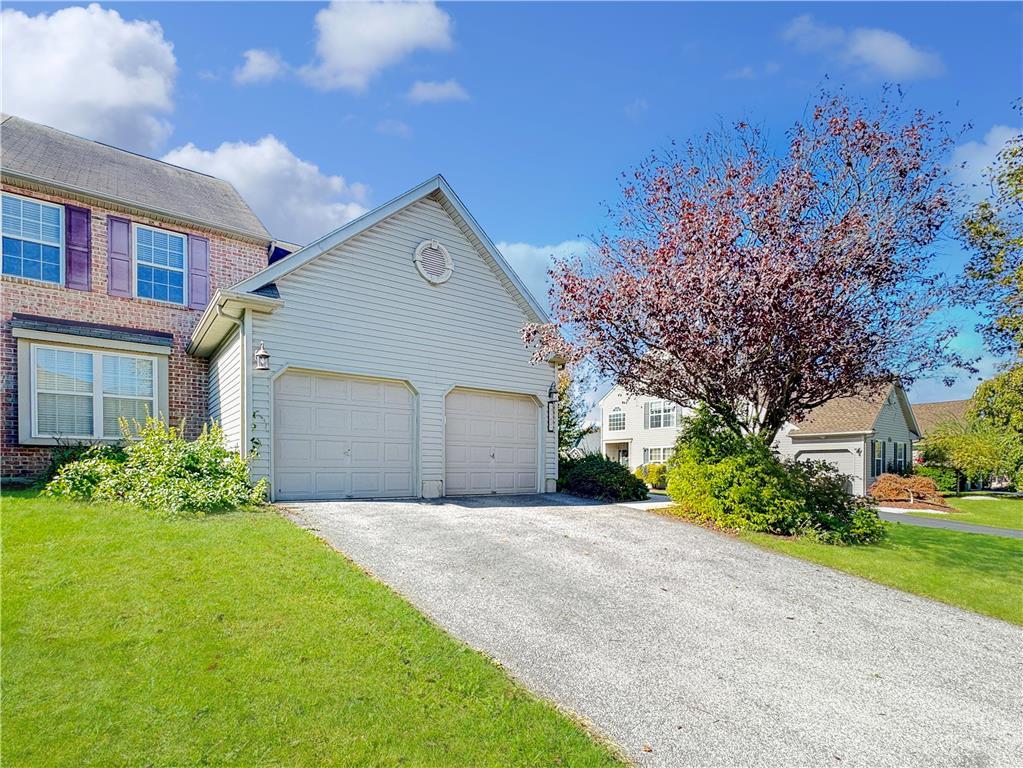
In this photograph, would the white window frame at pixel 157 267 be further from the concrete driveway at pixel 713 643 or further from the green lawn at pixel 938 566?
the green lawn at pixel 938 566

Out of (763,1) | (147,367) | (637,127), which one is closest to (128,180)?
(147,367)

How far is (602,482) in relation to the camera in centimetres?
1320

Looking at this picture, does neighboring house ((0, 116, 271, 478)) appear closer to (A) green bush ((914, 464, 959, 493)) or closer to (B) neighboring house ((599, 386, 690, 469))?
(B) neighboring house ((599, 386, 690, 469))

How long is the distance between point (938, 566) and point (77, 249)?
17387 mm

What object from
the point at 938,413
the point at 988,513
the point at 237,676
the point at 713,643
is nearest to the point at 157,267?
the point at 237,676

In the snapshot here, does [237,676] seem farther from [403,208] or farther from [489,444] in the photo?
[403,208]

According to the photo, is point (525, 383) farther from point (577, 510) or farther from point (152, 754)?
point (152, 754)

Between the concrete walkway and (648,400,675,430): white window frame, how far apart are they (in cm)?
1270

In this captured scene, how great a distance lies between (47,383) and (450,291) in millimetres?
8466

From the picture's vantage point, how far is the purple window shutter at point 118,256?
12133 millimetres

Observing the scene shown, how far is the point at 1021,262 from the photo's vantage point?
12039mm

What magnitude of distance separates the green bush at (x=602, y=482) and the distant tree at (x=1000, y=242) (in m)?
8.56

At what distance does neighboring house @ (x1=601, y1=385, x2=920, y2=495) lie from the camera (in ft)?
76.6

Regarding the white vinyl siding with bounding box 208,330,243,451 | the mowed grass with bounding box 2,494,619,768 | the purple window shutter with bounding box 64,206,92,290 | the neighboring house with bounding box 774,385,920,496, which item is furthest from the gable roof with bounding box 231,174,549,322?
the neighboring house with bounding box 774,385,920,496
